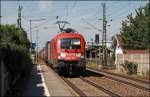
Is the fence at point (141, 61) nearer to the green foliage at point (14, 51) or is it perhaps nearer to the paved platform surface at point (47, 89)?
the green foliage at point (14, 51)

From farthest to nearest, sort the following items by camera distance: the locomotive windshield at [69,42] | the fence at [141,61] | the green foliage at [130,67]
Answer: the green foliage at [130,67]
the fence at [141,61]
the locomotive windshield at [69,42]

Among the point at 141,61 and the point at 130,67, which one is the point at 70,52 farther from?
the point at 130,67

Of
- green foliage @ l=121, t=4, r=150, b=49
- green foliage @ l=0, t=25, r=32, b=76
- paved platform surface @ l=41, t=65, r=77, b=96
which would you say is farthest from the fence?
green foliage @ l=121, t=4, r=150, b=49

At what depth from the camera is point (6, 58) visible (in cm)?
1989

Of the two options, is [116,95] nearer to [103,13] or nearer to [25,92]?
[25,92]

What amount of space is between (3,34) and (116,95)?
19.0 meters

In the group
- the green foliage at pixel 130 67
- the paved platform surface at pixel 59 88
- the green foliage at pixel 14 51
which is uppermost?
the green foliage at pixel 14 51

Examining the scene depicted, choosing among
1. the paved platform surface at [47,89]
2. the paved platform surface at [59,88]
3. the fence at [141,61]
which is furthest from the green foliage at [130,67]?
the paved platform surface at [47,89]

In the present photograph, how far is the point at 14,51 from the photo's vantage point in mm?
24000

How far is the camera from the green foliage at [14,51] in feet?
67.7

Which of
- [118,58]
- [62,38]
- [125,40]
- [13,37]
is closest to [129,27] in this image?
[125,40]

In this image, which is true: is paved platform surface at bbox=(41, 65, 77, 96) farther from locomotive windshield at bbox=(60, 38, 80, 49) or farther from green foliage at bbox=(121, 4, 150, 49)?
green foliage at bbox=(121, 4, 150, 49)

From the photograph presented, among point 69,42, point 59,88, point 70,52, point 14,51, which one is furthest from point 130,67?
point 14,51

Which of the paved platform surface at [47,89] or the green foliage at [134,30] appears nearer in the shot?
the paved platform surface at [47,89]
